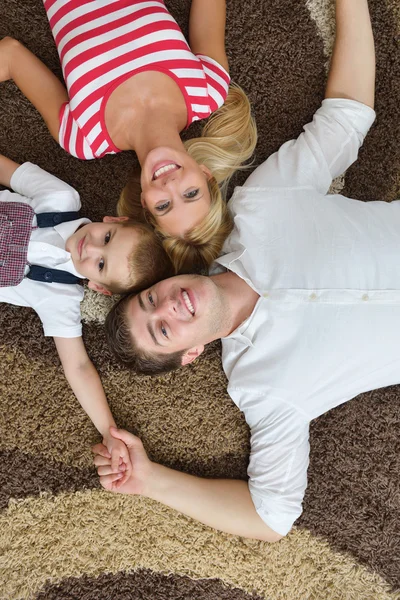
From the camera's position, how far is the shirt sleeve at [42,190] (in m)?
1.21

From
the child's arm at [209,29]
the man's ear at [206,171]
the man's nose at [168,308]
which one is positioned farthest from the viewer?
the child's arm at [209,29]

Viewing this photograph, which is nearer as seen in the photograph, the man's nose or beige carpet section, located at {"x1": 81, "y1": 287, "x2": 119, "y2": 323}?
the man's nose

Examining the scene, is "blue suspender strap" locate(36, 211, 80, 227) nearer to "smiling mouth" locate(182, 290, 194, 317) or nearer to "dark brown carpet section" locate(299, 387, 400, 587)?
"smiling mouth" locate(182, 290, 194, 317)

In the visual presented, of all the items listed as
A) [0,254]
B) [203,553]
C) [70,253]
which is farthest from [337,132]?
[203,553]

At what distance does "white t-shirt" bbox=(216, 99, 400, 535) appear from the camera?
1.08 meters

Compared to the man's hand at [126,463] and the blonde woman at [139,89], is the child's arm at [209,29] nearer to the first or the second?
the blonde woman at [139,89]

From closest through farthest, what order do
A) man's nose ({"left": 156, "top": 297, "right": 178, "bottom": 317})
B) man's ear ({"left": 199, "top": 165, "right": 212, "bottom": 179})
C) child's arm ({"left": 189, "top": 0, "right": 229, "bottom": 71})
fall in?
man's nose ({"left": 156, "top": 297, "right": 178, "bottom": 317}) < man's ear ({"left": 199, "top": 165, "right": 212, "bottom": 179}) < child's arm ({"left": 189, "top": 0, "right": 229, "bottom": 71})

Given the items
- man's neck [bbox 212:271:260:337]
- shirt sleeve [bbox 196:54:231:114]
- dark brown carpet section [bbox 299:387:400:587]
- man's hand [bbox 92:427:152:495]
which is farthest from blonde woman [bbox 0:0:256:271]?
dark brown carpet section [bbox 299:387:400:587]

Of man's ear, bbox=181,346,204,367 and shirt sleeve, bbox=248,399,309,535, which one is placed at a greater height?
man's ear, bbox=181,346,204,367

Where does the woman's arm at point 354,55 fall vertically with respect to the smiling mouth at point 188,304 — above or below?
above

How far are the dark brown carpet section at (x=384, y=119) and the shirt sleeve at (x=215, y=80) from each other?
0.39m

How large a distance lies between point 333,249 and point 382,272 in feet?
0.37

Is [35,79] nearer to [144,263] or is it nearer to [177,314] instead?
[144,263]

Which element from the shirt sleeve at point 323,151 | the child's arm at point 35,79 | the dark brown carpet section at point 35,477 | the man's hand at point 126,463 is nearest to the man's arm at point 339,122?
the shirt sleeve at point 323,151
